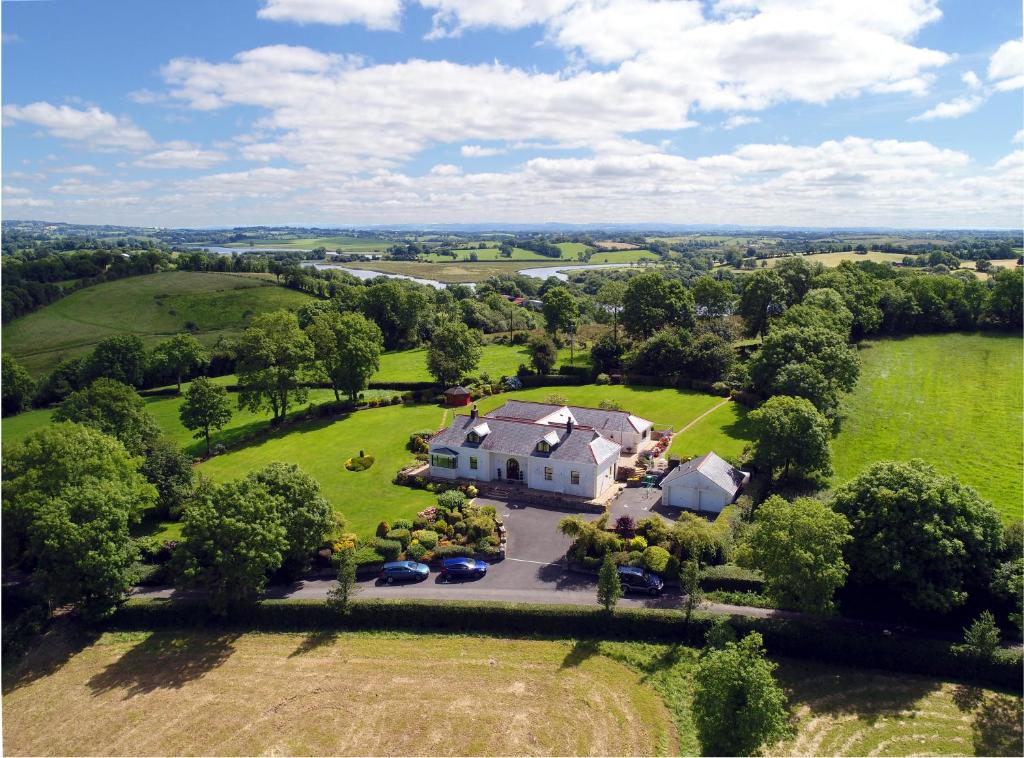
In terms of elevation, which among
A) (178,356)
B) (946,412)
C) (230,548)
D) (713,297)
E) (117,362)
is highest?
(713,297)

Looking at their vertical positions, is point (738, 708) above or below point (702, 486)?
below

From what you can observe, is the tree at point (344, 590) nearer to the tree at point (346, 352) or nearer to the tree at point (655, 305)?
the tree at point (346, 352)

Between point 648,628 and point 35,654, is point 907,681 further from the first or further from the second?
point 35,654

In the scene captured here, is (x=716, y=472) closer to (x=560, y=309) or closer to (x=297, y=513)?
(x=297, y=513)

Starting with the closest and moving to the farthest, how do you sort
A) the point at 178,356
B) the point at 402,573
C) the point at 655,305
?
the point at 402,573, the point at 178,356, the point at 655,305

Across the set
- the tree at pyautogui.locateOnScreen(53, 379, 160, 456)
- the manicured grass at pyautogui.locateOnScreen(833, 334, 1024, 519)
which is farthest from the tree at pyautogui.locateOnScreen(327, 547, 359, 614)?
the manicured grass at pyautogui.locateOnScreen(833, 334, 1024, 519)

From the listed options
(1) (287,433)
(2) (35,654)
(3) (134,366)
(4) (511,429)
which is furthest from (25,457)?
(3) (134,366)

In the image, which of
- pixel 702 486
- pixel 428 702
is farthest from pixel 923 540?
pixel 428 702
